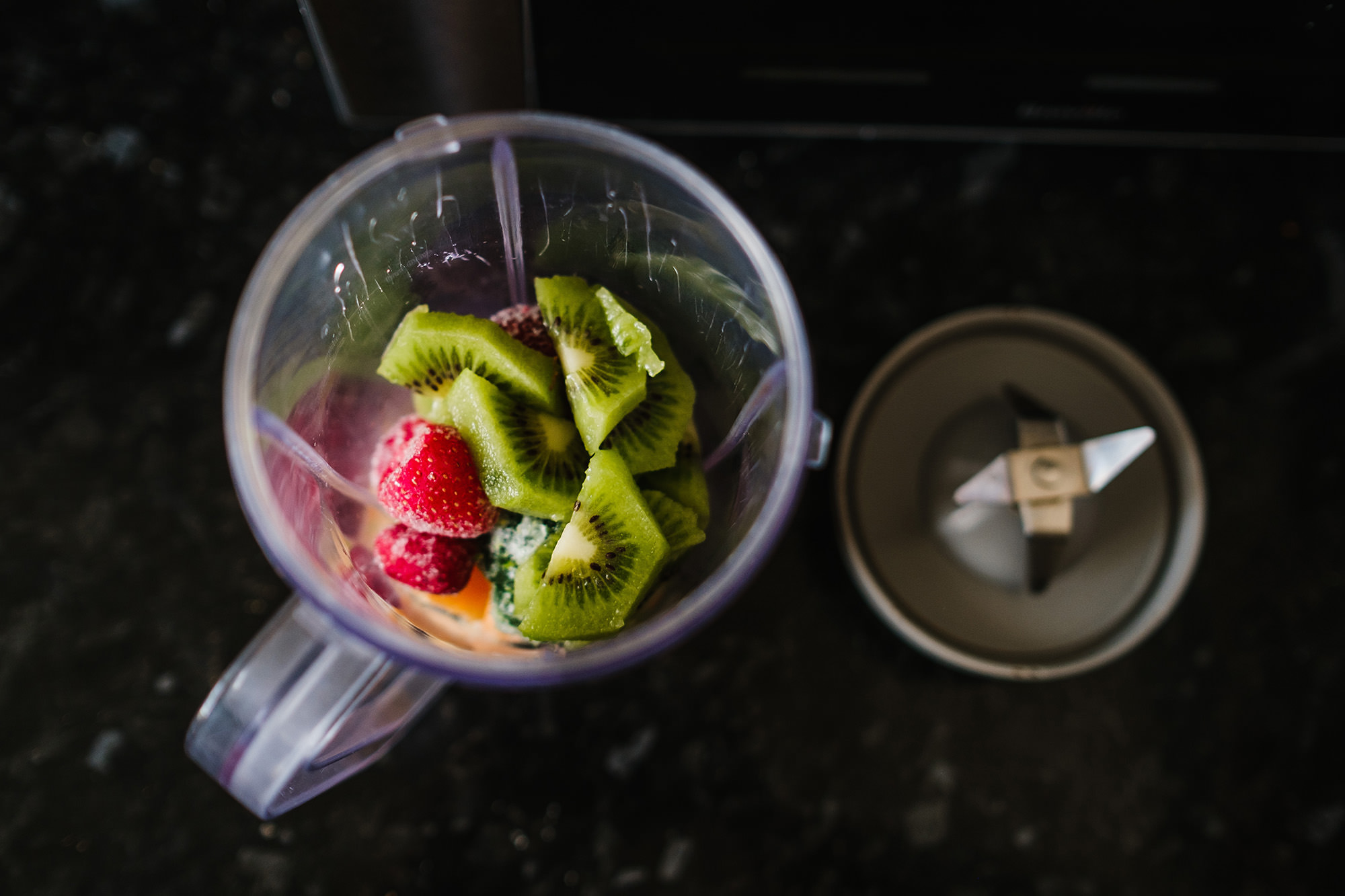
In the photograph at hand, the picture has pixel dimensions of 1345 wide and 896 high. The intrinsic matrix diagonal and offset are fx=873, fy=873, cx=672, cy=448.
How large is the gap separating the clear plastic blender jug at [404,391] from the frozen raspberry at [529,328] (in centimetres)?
4

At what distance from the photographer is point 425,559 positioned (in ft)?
1.53

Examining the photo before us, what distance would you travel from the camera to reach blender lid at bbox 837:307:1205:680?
64cm

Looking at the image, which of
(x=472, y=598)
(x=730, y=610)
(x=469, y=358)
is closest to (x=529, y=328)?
(x=469, y=358)

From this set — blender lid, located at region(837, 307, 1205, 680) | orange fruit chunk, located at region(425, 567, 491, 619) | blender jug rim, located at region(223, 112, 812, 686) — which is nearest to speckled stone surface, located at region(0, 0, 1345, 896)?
blender lid, located at region(837, 307, 1205, 680)

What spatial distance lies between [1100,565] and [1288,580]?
192 mm

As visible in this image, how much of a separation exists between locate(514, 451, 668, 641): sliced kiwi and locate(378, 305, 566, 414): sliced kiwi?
0.18ft

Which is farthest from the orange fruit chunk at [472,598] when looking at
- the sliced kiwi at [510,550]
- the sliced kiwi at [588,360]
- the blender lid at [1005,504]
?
the blender lid at [1005,504]

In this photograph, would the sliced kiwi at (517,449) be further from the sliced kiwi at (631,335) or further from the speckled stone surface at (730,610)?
the speckled stone surface at (730,610)

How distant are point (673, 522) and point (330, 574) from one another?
0.17m

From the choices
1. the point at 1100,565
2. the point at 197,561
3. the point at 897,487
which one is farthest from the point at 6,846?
the point at 1100,565

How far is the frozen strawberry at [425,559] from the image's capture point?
1.53 ft

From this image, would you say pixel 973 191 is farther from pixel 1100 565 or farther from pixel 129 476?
pixel 129 476

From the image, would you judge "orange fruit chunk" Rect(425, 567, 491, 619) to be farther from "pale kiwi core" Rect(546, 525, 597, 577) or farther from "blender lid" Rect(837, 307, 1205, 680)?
"blender lid" Rect(837, 307, 1205, 680)

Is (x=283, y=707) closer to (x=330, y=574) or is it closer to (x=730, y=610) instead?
(x=330, y=574)
